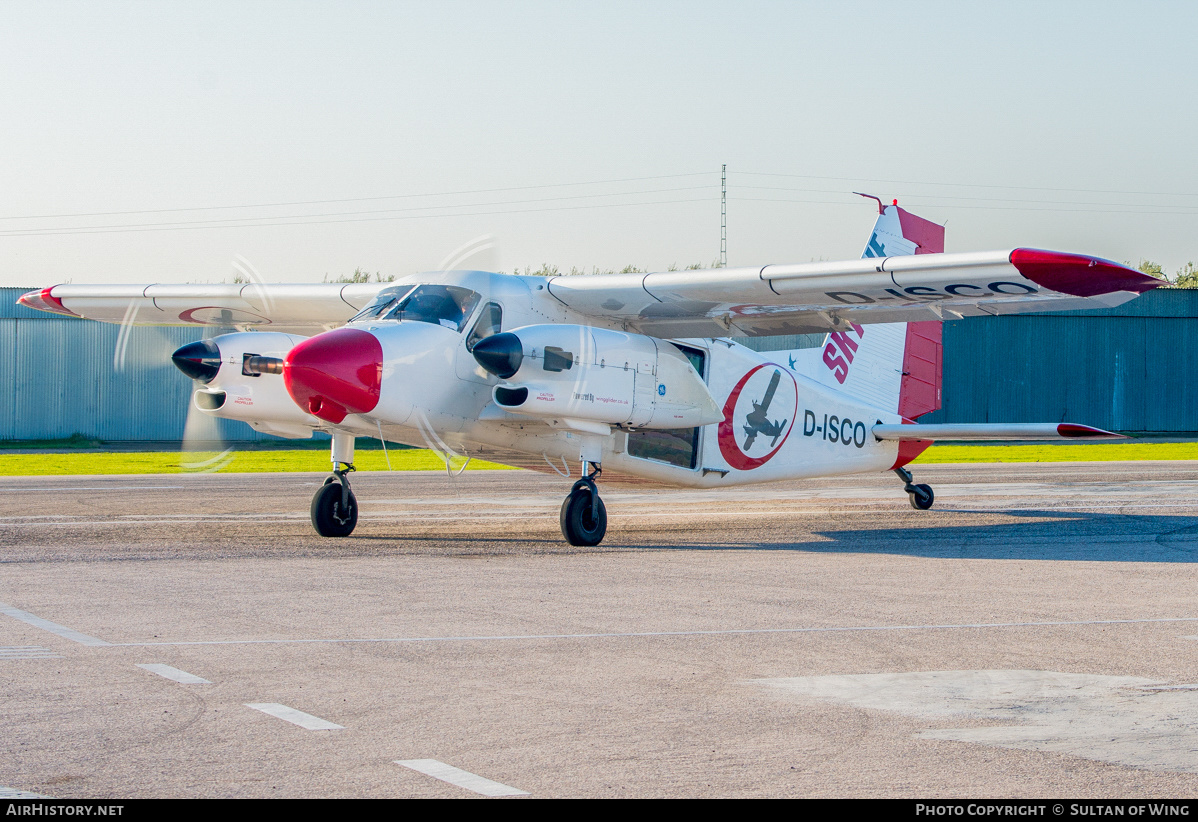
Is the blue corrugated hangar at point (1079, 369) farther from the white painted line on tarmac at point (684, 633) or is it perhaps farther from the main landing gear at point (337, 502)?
the white painted line on tarmac at point (684, 633)

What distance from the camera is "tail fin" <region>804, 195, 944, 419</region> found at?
1838cm

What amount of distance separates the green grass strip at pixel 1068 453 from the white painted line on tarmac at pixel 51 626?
93.9 ft

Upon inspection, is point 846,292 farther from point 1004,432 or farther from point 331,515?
point 331,515

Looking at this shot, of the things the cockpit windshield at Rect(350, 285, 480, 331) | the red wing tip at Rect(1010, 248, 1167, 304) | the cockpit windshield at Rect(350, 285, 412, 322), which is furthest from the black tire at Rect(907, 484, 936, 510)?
the cockpit windshield at Rect(350, 285, 412, 322)

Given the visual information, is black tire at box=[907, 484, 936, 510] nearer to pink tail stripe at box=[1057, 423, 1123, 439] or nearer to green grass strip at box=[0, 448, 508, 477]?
pink tail stripe at box=[1057, 423, 1123, 439]

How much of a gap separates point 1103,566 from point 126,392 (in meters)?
40.8

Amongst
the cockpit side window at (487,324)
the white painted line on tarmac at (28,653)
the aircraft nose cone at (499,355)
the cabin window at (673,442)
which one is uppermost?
the cockpit side window at (487,324)

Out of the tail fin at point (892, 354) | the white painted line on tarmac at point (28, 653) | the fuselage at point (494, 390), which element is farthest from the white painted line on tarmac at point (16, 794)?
the tail fin at point (892, 354)

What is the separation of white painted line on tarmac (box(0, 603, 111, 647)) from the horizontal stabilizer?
11.3 metres

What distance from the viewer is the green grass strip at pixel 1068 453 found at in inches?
1380

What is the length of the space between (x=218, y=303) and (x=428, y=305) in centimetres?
527

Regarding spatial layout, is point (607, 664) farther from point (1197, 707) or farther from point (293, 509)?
point (293, 509)

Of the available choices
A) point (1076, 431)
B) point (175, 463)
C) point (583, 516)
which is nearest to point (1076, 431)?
point (1076, 431)

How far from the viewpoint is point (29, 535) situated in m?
14.6
